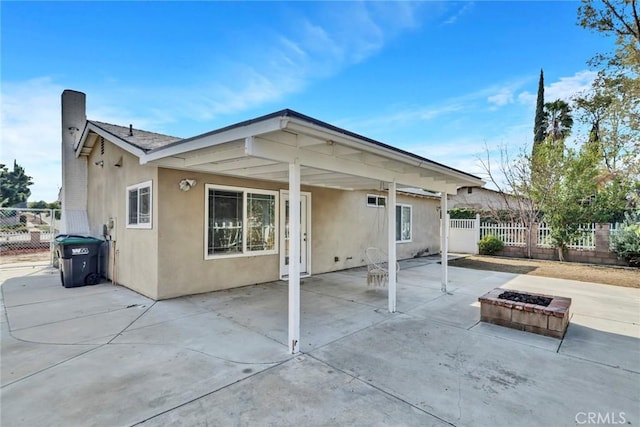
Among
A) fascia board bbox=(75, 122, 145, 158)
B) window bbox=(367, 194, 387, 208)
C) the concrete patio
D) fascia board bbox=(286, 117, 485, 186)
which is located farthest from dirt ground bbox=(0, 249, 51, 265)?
fascia board bbox=(286, 117, 485, 186)

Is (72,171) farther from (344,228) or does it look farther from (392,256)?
(392,256)

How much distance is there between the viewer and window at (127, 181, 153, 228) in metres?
6.40

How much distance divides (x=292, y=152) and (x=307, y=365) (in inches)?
102

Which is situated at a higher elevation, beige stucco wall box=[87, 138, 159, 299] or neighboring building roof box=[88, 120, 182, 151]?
neighboring building roof box=[88, 120, 182, 151]

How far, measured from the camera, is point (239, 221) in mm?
7336

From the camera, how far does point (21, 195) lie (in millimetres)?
27266

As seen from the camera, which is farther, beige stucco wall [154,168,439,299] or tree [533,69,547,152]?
tree [533,69,547,152]

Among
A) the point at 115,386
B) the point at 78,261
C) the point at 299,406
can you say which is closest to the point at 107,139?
the point at 78,261

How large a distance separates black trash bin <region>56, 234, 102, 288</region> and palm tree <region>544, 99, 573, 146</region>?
82.6ft

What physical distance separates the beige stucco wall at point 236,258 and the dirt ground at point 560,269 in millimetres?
3866

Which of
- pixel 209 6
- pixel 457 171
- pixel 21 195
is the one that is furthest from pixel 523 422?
pixel 21 195

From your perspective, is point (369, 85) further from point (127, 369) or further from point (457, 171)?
point (127, 369)

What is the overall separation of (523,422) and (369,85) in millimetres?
10530

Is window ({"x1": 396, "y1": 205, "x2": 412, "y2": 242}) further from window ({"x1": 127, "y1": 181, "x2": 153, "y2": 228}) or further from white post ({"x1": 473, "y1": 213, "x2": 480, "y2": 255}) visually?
window ({"x1": 127, "y1": 181, "x2": 153, "y2": 228})
